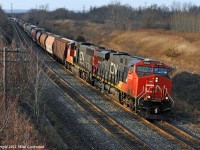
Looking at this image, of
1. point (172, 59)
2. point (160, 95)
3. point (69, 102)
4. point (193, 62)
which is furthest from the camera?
point (172, 59)

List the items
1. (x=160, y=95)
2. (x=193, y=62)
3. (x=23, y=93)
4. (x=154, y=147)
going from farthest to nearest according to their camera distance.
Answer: (x=193, y=62) → (x=23, y=93) → (x=160, y=95) → (x=154, y=147)

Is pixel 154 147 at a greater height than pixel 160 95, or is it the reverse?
pixel 160 95

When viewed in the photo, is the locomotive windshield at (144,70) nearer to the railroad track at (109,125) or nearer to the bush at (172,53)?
the railroad track at (109,125)

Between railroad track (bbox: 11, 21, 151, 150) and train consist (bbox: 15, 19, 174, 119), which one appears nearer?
railroad track (bbox: 11, 21, 151, 150)

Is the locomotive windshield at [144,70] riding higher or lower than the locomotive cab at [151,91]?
higher

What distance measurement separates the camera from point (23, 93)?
842 inches

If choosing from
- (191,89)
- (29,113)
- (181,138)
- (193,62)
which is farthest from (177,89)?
(29,113)

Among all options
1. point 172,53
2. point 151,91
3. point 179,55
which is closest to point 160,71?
point 151,91

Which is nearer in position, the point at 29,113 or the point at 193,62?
the point at 29,113

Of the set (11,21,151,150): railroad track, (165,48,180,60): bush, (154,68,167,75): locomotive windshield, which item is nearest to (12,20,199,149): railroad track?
(11,21,151,150): railroad track

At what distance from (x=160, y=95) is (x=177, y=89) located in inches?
385

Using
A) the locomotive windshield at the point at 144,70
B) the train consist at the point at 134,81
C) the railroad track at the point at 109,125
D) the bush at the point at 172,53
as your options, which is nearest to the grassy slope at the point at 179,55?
the bush at the point at 172,53

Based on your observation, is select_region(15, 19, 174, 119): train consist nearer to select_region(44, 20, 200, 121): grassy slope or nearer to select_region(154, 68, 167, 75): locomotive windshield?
select_region(154, 68, 167, 75): locomotive windshield

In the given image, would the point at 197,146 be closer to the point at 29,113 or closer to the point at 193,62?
the point at 29,113
